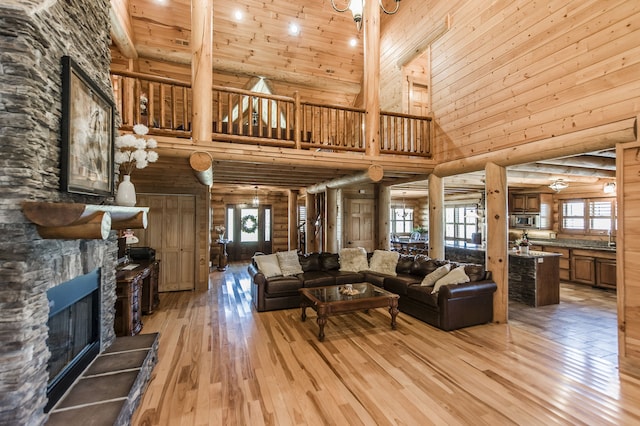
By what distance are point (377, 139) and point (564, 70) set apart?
247cm

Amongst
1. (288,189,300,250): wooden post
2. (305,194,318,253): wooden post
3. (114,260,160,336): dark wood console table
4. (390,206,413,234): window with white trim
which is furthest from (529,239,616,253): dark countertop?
(114,260,160,336): dark wood console table

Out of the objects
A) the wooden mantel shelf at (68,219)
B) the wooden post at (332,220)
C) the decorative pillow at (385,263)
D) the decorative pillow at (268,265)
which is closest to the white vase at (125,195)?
the wooden mantel shelf at (68,219)

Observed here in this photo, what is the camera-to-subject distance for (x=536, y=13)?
146 inches

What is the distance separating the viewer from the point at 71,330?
228cm

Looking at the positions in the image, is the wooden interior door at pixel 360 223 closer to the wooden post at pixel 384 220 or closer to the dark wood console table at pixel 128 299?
the wooden post at pixel 384 220

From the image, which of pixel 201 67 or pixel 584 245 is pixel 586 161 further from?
pixel 201 67

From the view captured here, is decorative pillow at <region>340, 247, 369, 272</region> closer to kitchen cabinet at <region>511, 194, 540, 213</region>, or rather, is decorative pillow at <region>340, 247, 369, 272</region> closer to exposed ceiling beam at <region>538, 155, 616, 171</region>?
exposed ceiling beam at <region>538, 155, 616, 171</region>

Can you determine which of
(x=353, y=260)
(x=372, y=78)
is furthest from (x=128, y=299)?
(x=372, y=78)

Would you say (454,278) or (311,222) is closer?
(454,278)

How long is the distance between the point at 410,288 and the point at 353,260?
5.16 ft

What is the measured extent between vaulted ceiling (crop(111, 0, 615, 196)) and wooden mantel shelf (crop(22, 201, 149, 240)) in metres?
3.31

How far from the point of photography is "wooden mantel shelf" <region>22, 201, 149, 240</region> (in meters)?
1.65

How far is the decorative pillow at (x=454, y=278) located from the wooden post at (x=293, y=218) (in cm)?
619

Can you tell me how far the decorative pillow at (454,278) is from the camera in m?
4.11
